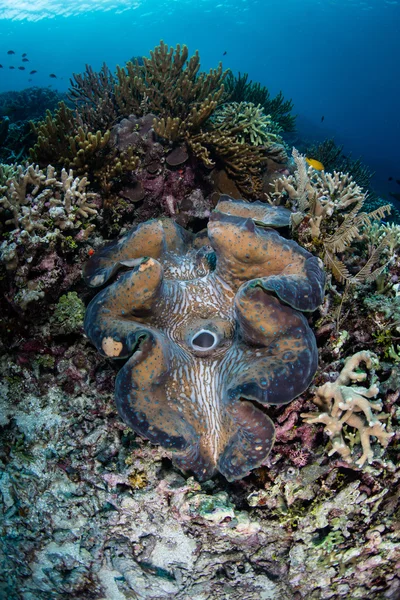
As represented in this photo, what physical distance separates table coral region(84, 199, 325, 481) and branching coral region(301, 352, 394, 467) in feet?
0.99

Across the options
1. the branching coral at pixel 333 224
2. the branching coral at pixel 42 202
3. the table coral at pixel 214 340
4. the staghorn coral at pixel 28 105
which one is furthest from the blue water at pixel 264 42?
the table coral at pixel 214 340

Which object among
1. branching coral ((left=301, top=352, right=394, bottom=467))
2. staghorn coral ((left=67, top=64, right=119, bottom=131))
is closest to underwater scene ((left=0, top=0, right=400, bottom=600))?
branching coral ((left=301, top=352, right=394, bottom=467))

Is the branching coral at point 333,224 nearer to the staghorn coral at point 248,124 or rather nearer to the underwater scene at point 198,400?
the underwater scene at point 198,400

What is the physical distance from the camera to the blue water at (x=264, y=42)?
8306 cm

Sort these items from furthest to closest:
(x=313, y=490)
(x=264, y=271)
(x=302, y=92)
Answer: (x=302, y=92), (x=264, y=271), (x=313, y=490)

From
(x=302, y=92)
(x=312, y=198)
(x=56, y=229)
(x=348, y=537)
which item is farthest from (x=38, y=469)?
(x=302, y=92)

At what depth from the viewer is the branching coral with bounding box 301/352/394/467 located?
1938mm

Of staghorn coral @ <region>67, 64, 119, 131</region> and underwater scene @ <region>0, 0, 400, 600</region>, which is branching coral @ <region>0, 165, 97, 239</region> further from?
staghorn coral @ <region>67, 64, 119, 131</region>

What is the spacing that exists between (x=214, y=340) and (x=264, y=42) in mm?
145534

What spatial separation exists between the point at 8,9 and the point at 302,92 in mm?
96159

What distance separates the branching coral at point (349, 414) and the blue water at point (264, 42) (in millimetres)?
73916

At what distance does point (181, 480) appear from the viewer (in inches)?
86.7

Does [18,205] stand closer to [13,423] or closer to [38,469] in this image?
[13,423]

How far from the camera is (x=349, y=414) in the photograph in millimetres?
1985
